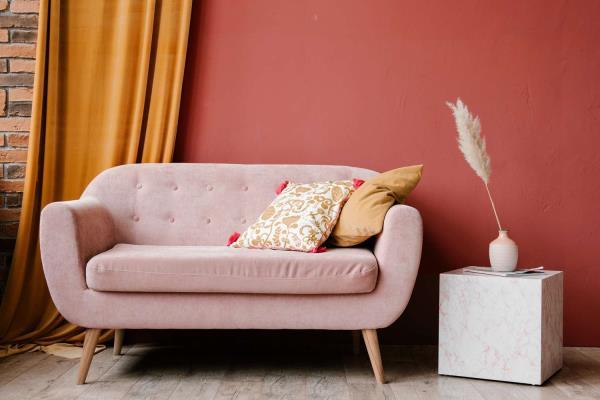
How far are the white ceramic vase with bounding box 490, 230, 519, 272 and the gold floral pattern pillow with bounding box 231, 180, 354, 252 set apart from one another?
2.08ft

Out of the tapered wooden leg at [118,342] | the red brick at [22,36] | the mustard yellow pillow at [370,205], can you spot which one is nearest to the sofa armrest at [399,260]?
the mustard yellow pillow at [370,205]

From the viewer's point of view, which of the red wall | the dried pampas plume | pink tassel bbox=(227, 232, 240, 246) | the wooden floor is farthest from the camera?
the red wall

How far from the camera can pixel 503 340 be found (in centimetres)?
242

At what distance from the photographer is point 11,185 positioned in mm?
3174

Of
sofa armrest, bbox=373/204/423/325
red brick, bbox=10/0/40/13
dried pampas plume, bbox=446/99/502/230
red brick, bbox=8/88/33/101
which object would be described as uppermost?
red brick, bbox=10/0/40/13

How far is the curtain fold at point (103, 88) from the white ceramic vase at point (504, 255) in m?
1.57

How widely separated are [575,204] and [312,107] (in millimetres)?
1349

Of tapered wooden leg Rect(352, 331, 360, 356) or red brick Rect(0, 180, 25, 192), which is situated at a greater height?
red brick Rect(0, 180, 25, 192)

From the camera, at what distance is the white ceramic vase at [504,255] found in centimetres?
256

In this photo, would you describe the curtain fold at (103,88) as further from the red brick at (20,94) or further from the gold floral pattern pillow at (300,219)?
the gold floral pattern pillow at (300,219)

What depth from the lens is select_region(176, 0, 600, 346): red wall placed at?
311 centimetres

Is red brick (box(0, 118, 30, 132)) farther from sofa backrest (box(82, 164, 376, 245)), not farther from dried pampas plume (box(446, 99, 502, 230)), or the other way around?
dried pampas plume (box(446, 99, 502, 230))

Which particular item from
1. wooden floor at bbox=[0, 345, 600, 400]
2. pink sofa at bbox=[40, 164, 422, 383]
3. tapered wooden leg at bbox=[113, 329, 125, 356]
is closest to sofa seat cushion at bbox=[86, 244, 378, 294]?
pink sofa at bbox=[40, 164, 422, 383]

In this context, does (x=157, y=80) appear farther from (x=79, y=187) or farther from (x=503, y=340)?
(x=503, y=340)
